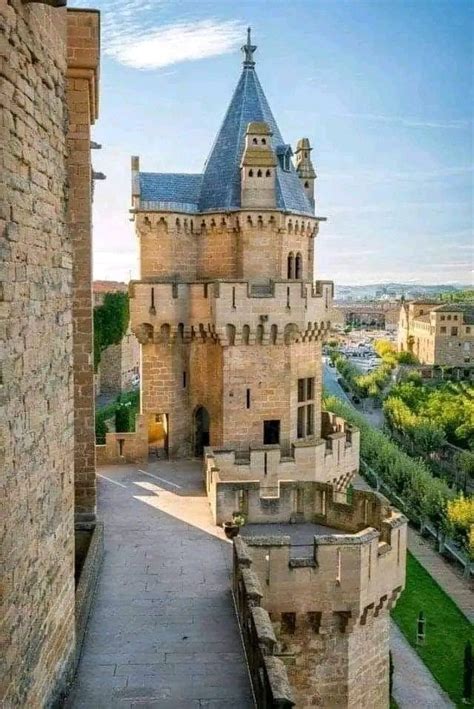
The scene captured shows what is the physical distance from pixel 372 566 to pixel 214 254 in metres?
11.8

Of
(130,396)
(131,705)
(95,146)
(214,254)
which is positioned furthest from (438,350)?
(131,705)

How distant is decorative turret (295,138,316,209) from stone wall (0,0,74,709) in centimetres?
1697

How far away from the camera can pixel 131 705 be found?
908 centimetres

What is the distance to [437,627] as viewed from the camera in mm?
26203

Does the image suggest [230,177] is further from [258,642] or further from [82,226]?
[258,642]

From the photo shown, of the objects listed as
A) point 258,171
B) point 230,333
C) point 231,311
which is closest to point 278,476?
point 230,333

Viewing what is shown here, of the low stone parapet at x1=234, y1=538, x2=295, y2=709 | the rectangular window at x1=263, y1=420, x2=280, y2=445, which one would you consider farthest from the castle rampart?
the rectangular window at x1=263, y1=420, x2=280, y2=445

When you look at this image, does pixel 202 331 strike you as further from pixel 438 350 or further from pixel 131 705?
A: pixel 438 350

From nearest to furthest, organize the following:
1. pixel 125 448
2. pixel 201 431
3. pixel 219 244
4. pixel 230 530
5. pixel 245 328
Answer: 1. pixel 230 530
2. pixel 245 328
3. pixel 125 448
4. pixel 219 244
5. pixel 201 431

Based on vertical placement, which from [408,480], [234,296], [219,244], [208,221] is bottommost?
[408,480]

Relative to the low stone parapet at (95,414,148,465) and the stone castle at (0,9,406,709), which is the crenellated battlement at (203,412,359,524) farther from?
the low stone parapet at (95,414,148,465)

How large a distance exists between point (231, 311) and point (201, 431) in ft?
15.3

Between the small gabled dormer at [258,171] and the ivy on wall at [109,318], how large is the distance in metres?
25.7

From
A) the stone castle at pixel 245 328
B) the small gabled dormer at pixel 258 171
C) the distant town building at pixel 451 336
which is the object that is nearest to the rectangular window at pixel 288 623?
the stone castle at pixel 245 328
